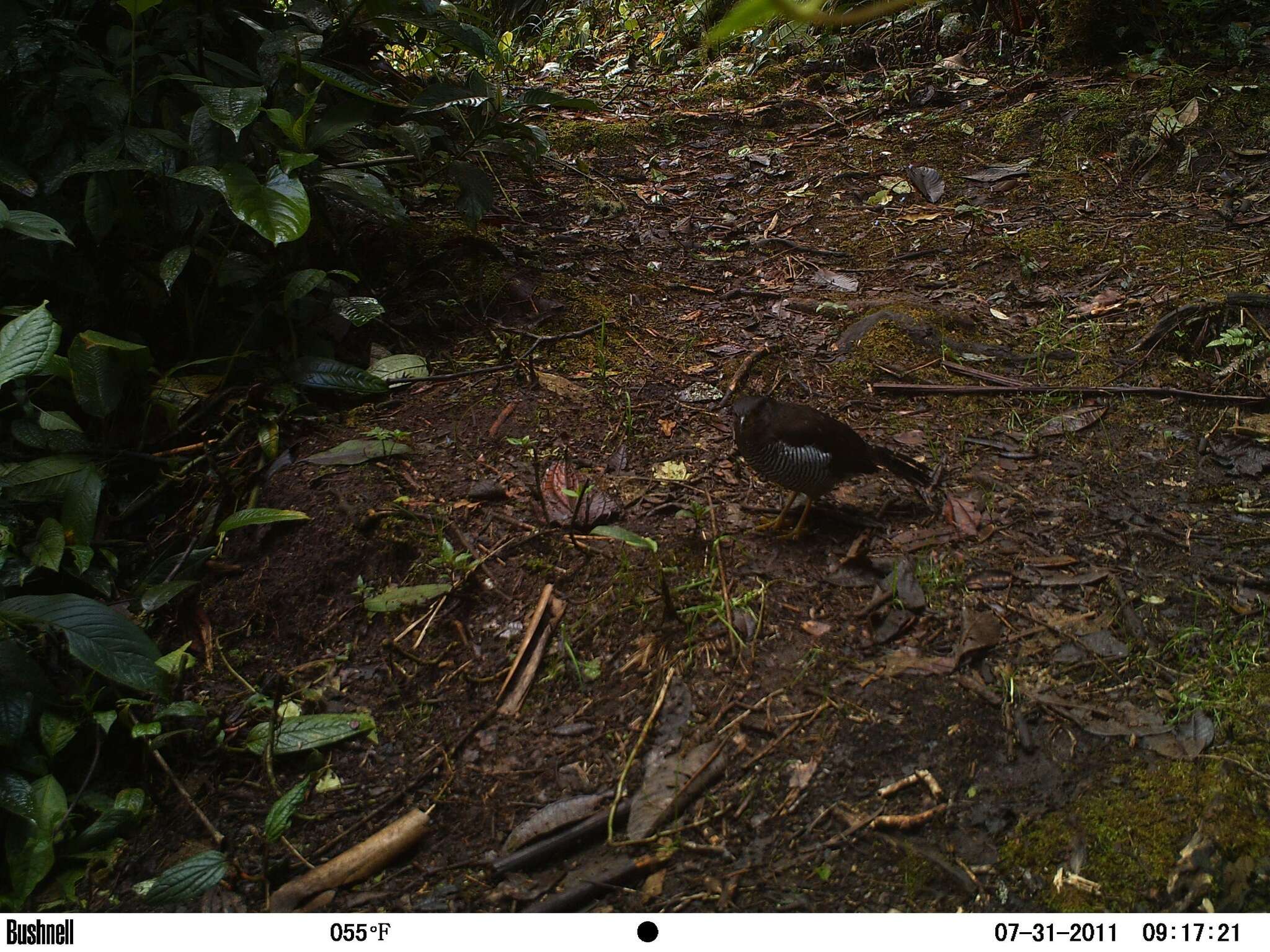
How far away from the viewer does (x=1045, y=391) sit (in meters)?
3.62

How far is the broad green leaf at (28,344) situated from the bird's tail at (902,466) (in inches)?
109

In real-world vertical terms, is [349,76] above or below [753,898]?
above

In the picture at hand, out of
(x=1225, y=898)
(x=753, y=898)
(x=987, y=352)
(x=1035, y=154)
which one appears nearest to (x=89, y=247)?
(x=753, y=898)

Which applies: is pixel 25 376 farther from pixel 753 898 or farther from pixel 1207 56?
pixel 1207 56

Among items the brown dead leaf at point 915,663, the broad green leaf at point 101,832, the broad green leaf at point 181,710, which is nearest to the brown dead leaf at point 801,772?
the brown dead leaf at point 915,663

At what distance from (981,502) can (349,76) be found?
321 cm

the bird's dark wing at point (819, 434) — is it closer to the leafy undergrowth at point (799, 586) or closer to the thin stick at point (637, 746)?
the leafy undergrowth at point (799, 586)

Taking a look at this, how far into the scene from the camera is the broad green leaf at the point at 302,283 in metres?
3.38

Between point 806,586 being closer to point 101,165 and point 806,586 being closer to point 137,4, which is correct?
point 101,165

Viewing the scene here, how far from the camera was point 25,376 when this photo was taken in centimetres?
312

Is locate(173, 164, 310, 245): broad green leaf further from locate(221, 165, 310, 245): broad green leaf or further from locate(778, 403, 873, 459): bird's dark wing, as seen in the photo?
locate(778, 403, 873, 459): bird's dark wing

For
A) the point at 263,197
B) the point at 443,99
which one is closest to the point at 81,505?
the point at 263,197

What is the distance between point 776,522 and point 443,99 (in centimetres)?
244

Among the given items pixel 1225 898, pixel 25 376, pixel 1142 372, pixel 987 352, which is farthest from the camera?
pixel 987 352
